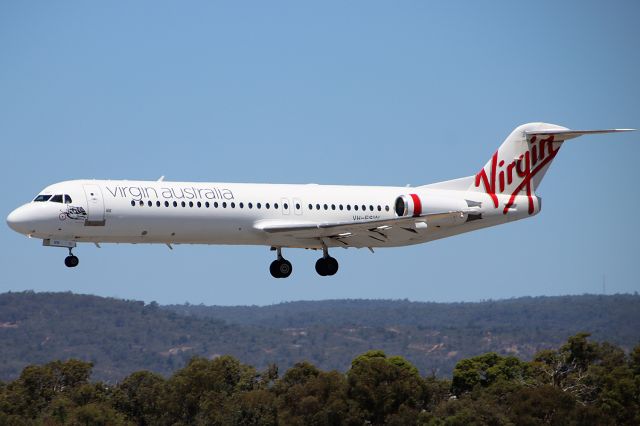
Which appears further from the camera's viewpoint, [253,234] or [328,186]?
[328,186]

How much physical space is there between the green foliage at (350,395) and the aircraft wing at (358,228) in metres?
30.2

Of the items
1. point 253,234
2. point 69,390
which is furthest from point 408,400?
point 253,234

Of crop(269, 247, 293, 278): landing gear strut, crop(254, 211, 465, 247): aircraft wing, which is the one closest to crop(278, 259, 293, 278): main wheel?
crop(269, 247, 293, 278): landing gear strut

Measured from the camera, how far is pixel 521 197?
57594 millimetres

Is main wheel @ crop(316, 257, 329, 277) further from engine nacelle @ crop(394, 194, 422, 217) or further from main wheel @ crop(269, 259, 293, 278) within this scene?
engine nacelle @ crop(394, 194, 422, 217)

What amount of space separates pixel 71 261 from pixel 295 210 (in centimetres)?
1004

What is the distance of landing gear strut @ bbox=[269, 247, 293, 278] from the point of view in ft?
176

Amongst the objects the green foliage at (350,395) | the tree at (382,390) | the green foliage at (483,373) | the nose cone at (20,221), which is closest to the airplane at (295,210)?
the nose cone at (20,221)

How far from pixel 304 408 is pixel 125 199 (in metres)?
42.6

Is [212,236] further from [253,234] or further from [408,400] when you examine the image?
[408,400]

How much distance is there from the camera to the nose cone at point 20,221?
46312mm

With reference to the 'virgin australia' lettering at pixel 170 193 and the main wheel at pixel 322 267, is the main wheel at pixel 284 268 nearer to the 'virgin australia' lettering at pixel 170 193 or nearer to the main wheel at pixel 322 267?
the main wheel at pixel 322 267

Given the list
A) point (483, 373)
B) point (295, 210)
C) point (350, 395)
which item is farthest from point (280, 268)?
point (483, 373)

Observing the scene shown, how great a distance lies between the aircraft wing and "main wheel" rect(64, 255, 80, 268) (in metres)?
7.66
